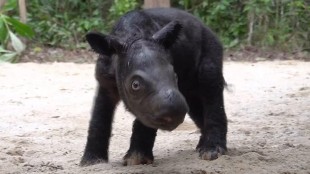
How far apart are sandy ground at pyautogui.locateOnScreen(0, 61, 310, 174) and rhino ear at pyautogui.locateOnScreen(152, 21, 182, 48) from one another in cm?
83

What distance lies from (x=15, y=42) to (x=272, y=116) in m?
7.05

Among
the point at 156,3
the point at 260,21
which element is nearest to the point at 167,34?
the point at 156,3

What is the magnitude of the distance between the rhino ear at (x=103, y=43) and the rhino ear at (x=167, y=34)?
244 millimetres

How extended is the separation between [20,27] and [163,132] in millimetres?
6935

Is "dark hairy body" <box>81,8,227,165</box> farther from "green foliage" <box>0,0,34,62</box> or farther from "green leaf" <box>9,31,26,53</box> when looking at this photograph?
"green leaf" <box>9,31,26,53</box>

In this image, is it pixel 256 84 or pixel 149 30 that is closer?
pixel 149 30

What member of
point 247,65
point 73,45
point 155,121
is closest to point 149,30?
point 155,121

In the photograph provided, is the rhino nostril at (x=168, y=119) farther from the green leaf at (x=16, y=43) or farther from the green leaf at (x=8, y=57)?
the green leaf at (x=16, y=43)

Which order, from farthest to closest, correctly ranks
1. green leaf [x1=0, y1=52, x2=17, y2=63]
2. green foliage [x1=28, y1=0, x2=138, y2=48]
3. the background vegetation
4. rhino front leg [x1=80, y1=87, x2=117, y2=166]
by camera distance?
green foliage [x1=28, y1=0, x2=138, y2=48] → the background vegetation → green leaf [x1=0, y1=52, x2=17, y2=63] → rhino front leg [x1=80, y1=87, x2=117, y2=166]

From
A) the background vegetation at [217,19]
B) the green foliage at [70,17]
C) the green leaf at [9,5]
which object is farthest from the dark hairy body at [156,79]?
the green foliage at [70,17]

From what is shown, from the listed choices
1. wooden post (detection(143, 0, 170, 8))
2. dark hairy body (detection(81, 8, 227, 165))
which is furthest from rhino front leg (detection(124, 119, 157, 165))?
wooden post (detection(143, 0, 170, 8))

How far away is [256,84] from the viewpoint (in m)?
8.95

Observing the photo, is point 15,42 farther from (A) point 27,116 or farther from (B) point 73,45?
(A) point 27,116

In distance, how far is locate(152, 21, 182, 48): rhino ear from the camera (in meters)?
3.91
